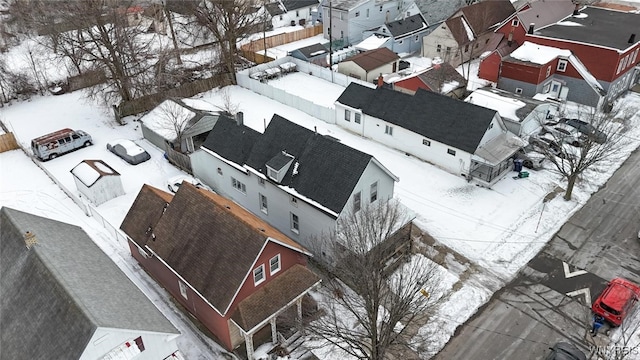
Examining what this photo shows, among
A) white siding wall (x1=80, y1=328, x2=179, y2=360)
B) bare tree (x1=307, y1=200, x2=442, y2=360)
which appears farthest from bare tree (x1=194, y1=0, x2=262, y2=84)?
white siding wall (x1=80, y1=328, x2=179, y2=360)

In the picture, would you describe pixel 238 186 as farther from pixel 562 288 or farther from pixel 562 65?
pixel 562 65

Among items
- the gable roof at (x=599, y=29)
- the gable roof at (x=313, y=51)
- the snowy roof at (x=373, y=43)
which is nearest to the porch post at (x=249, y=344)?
the gable roof at (x=313, y=51)

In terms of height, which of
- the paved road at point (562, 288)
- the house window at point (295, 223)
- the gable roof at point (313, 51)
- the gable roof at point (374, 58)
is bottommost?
the paved road at point (562, 288)

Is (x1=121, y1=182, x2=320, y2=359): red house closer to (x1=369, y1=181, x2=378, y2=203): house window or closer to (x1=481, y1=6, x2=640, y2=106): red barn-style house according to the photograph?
(x1=369, y1=181, x2=378, y2=203): house window

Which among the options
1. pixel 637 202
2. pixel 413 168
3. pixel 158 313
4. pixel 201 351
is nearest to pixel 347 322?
pixel 201 351

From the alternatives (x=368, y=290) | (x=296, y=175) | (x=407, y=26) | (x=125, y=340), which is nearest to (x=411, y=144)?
(x=296, y=175)

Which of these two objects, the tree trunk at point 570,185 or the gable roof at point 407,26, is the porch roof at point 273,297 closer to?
the tree trunk at point 570,185

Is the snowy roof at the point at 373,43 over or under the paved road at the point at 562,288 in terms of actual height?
over

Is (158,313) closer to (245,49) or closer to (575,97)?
(575,97)
